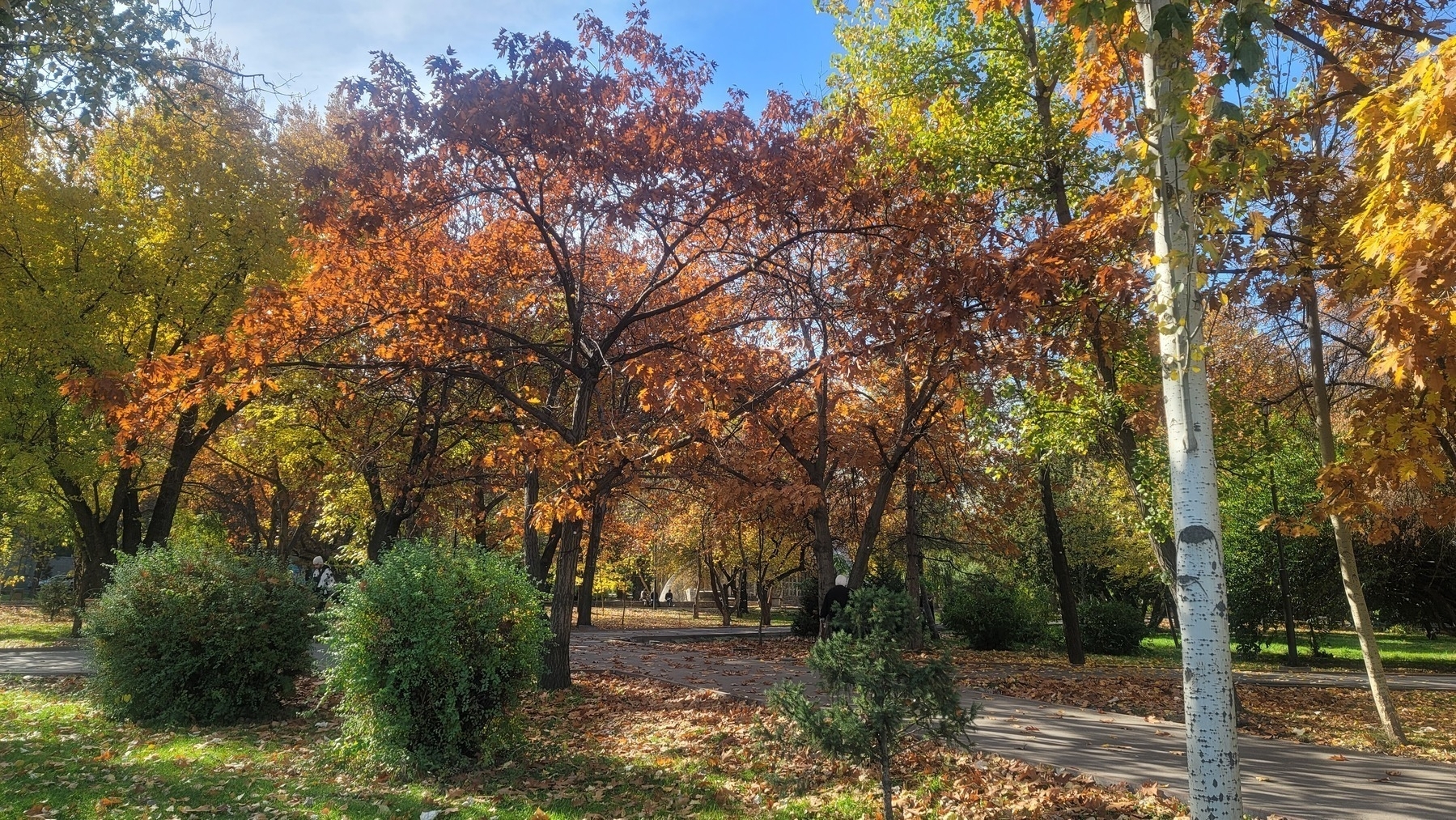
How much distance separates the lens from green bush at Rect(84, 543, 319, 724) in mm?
8430

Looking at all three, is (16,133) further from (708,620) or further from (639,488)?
(708,620)

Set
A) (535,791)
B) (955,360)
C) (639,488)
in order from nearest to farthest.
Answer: (535,791), (955,360), (639,488)

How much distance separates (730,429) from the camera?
10977 millimetres

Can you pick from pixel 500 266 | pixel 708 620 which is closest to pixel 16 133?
pixel 500 266

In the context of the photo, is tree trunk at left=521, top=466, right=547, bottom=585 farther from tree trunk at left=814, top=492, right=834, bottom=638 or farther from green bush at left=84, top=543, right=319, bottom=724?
tree trunk at left=814, top=492, right=834, bottom=638

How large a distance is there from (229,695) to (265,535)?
2902 centimetres

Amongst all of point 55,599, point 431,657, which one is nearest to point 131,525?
point 55,599

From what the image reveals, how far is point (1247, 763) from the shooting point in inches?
262

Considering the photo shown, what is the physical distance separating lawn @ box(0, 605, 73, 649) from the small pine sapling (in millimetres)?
18635

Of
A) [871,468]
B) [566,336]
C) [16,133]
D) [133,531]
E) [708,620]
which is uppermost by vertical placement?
[16,133]

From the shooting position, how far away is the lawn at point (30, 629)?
17609mm

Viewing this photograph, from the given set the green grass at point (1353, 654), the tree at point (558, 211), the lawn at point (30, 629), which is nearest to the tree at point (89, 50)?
the tree at point (558, 211)

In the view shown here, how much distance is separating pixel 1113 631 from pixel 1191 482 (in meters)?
20.8

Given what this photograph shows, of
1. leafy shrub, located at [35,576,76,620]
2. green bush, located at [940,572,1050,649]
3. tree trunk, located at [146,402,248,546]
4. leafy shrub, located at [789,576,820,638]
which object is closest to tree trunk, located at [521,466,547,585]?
tree trunk, located at [146,402,248,546]
